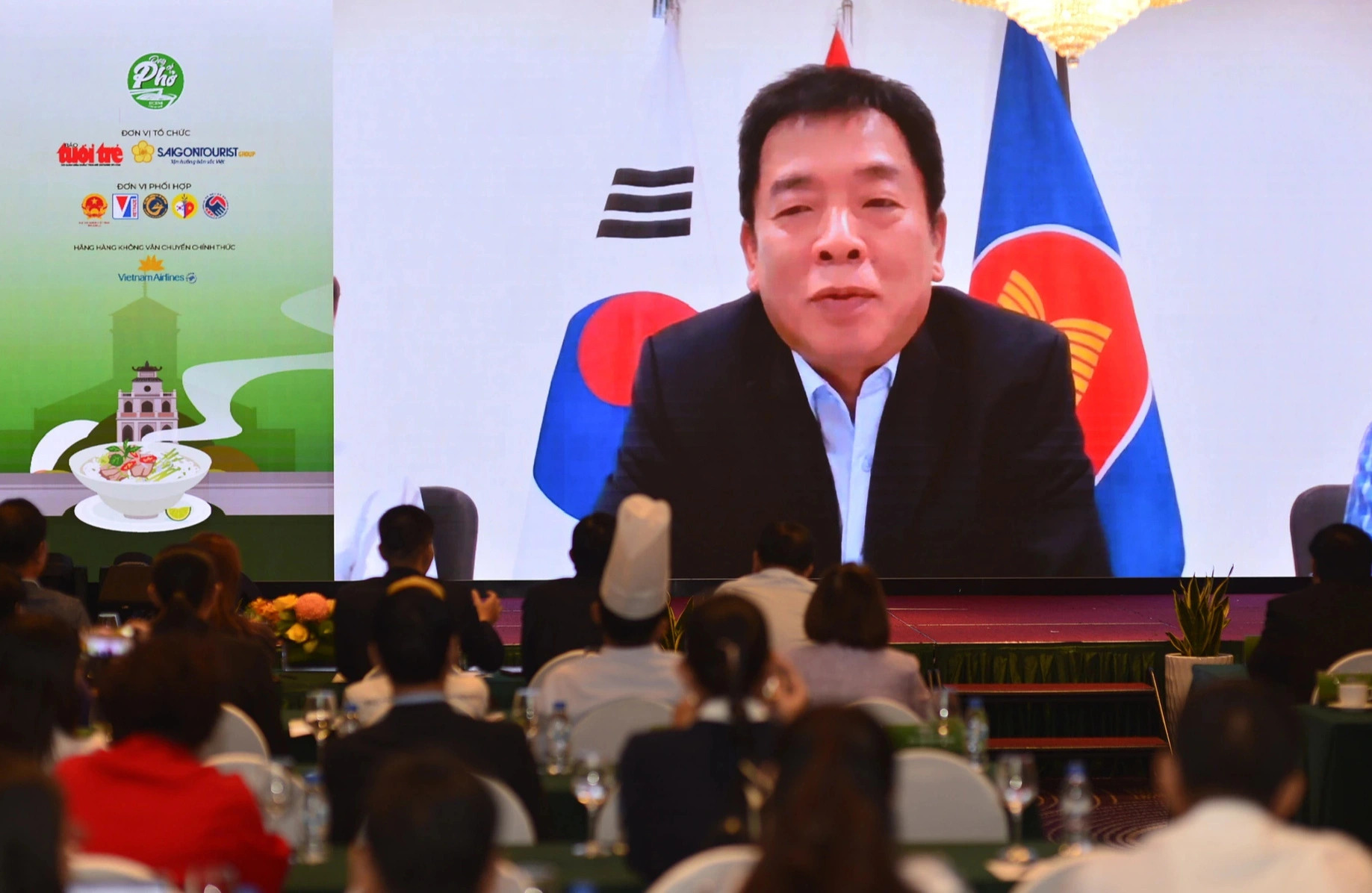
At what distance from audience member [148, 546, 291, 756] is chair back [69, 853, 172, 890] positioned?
1.69 metres

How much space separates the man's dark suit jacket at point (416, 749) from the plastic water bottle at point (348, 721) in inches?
28.3

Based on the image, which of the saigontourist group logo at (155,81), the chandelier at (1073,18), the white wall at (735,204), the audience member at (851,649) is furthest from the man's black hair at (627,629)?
the saigontourist group logo at (155,81)

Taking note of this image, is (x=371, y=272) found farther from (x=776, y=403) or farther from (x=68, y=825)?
(x=68, y=825)

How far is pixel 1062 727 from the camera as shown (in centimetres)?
631

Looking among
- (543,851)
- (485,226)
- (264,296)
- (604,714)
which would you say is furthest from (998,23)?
(543,851)

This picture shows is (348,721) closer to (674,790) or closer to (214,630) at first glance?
(214,630)

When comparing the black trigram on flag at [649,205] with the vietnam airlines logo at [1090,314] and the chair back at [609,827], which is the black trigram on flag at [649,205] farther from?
the chair back at [609,827]

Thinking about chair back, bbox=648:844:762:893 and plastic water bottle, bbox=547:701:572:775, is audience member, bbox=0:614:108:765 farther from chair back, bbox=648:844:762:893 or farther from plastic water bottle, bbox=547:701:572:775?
chair back, bbox=648:844:762:893

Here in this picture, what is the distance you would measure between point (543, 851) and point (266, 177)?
5.98m

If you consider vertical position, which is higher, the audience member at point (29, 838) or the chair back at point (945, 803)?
the audience member at point (29, 838)

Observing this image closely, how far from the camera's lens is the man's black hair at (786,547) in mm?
4551

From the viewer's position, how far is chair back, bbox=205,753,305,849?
2547mm

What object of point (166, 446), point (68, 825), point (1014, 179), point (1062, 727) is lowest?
point (1062, 727)

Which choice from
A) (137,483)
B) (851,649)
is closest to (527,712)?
(851,649)
